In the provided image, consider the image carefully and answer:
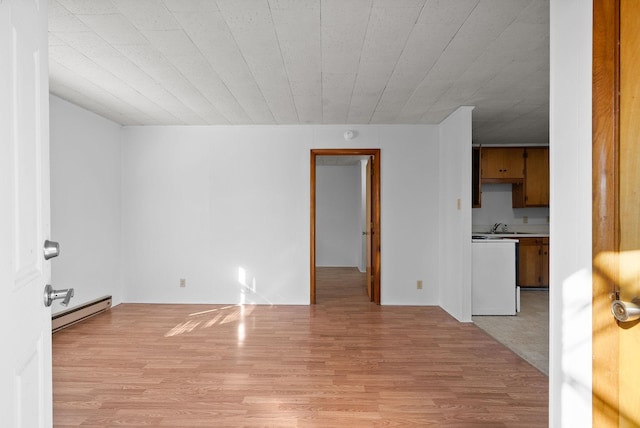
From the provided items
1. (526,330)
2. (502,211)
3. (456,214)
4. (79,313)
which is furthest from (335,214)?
(79,313)

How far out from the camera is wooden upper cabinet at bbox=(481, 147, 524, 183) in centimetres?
581

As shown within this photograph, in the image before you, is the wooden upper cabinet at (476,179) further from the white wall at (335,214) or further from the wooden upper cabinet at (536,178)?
the white wall at (335,214)

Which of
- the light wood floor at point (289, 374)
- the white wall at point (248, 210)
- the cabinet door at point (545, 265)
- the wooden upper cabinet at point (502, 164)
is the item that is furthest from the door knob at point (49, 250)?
the cabinet door at point (545, 265)

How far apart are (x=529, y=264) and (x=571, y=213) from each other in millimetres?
5156

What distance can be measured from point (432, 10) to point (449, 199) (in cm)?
273

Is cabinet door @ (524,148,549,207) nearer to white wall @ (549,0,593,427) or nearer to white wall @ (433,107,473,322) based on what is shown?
white wall @ (433,107,473,322)

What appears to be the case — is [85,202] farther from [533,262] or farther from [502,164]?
[533,262]

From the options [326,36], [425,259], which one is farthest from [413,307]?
[326,36]

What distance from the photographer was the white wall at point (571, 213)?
1151mm

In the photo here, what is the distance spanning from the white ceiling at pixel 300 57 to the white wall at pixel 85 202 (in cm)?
29

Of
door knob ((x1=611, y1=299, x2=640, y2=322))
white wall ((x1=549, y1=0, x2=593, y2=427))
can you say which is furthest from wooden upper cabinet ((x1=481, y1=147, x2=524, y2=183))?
door knob ((x1=611, y1=299, x2=640, y2=322))

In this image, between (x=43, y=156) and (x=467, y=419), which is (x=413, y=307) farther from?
(x=43, y=156)

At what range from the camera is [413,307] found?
4.59 meters

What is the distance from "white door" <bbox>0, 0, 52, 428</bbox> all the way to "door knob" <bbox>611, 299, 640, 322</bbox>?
1618 mm
